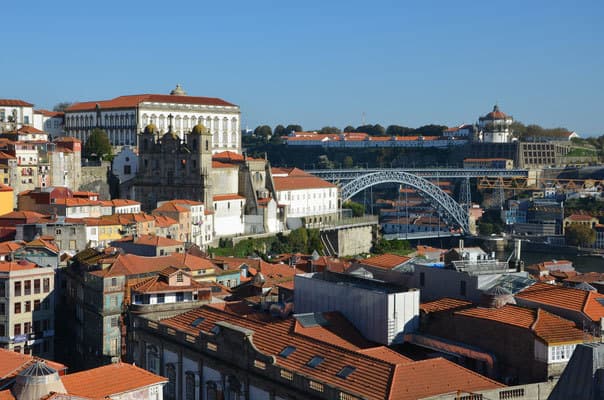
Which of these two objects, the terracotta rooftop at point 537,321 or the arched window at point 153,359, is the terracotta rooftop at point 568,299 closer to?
A: the terracotta rooftop at point 537,321

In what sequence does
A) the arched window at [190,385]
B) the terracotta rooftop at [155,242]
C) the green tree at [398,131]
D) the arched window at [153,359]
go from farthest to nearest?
1. the green tree at [398,131]
2. the terracotta rooftop at [155,242]
3. the arched window at [153,359]
4. the arched window at [190,385]

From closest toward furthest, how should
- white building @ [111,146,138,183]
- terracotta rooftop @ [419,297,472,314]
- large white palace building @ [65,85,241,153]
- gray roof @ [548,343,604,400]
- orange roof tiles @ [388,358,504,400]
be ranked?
gray roof @ [548,343,604,400]
orange roof tiles @ [388,358,504,400]
terracotta rooftop @ [419,297,472,314]
white building @ [111,146,138,183]
large white palace building @ [65,85,241,153]

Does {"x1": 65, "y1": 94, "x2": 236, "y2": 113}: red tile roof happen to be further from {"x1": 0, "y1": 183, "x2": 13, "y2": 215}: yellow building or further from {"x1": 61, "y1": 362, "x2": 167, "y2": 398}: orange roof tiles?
{"x1": 61, "y1": 362, "x2": 167, "y2": 398}: orange roof tiles

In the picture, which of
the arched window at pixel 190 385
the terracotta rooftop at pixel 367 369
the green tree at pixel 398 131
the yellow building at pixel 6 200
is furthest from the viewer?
the green tree at pixel 398 131

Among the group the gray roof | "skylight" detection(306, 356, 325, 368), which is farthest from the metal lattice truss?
the gray roof

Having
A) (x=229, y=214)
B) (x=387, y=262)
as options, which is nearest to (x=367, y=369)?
(x=387, y=262)

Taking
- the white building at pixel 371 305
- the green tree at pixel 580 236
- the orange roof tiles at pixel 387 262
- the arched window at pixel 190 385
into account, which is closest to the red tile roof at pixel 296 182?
the green tree at pixel 580 236

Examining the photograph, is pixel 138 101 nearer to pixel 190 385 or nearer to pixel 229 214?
pixel 229 214

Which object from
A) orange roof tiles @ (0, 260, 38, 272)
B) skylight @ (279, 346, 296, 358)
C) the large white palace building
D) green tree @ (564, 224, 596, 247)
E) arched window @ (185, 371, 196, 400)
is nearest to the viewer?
skylight @ (279, 346, 296, 358)
